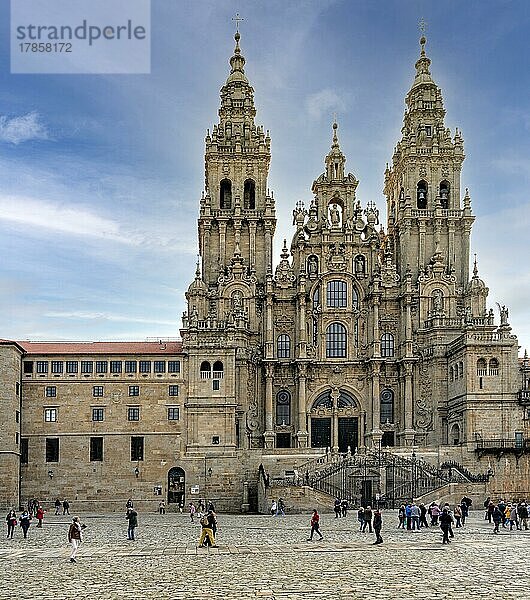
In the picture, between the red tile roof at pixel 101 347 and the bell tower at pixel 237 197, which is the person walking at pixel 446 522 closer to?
the red tile roof at pixel 101 347

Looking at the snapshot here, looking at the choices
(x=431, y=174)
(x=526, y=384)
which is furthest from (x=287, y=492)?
(x=431, y=174)

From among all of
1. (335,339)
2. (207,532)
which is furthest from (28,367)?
(207,532)

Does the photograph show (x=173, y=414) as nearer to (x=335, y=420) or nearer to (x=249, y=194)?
(x=335, y=420)

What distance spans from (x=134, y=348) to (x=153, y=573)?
162 ft

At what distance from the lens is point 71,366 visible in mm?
79938

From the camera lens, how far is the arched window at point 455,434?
8306 cm

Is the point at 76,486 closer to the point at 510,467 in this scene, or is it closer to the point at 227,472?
the point at 227,472

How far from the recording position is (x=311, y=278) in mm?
90812

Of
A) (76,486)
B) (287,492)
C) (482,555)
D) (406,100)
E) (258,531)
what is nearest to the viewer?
(482,555)

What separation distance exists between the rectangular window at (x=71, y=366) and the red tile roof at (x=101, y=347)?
91 centimetres

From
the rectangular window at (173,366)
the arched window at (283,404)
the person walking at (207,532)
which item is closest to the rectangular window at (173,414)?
the rectangular window at (173,366)

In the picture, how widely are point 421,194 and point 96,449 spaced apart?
41.2m

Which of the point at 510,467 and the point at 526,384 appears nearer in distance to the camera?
the point at 510,467

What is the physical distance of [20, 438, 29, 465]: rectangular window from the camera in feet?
257
